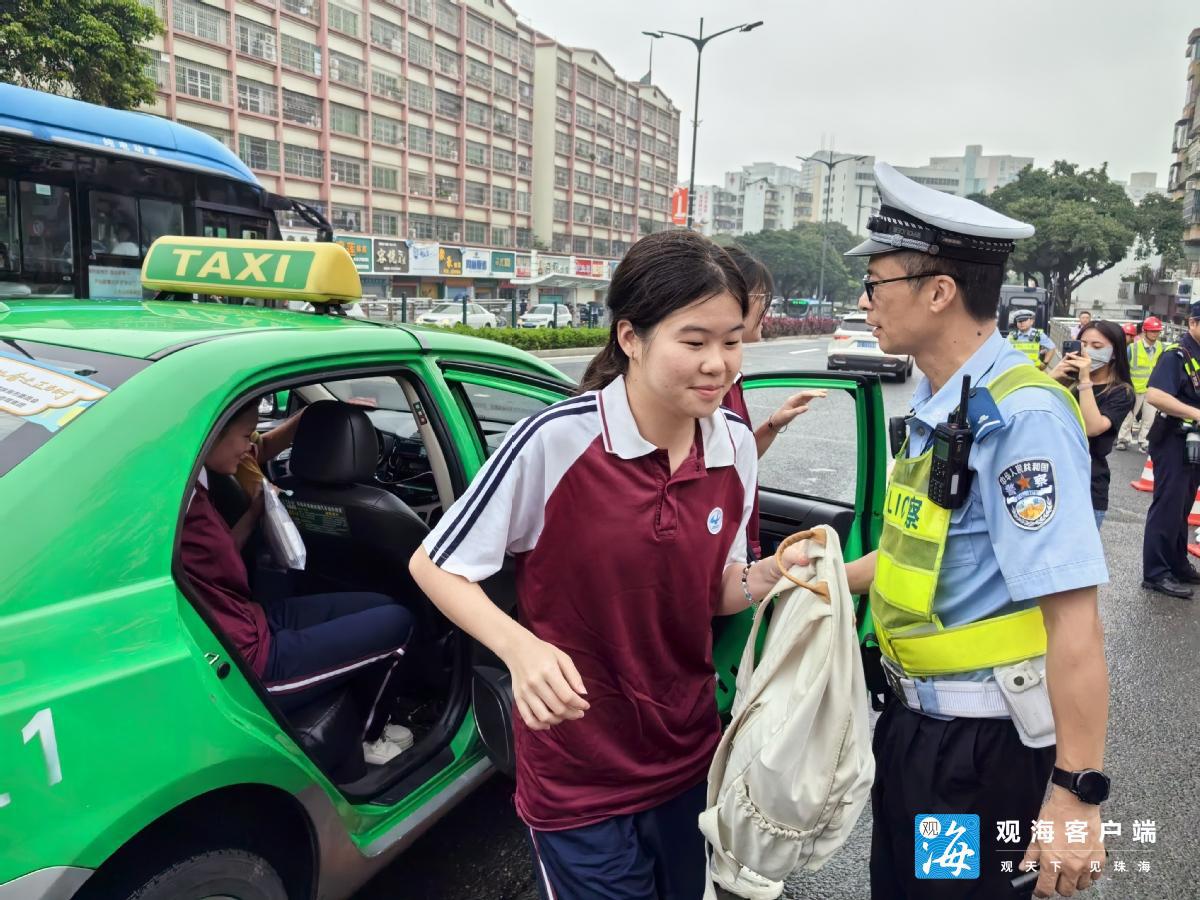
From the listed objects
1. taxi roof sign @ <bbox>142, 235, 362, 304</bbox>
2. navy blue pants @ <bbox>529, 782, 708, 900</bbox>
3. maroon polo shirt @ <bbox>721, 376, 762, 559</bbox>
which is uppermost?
taxi roof sign @ <bbox>142, 235, 362, 304</bbox>

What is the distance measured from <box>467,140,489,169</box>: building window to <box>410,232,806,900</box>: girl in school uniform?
52444 millimetres

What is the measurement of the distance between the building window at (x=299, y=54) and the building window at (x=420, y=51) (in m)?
6.74

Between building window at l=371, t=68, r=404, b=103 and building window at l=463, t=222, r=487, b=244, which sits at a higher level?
building window at l=371, t=68, r=404, b=103

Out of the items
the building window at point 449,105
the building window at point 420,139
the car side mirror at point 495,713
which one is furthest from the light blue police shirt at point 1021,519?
the building window at point 449,105

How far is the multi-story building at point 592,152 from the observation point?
58531 millimetres

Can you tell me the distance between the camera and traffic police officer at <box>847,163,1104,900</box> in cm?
134

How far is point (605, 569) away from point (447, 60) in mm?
53171

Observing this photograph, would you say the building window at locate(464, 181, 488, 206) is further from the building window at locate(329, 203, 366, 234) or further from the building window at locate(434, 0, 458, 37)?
the building window at locate(329, 203, 366, 234)

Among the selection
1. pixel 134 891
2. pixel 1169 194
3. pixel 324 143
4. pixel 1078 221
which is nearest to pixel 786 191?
pixel 1169 194

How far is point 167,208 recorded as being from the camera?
30.7ft

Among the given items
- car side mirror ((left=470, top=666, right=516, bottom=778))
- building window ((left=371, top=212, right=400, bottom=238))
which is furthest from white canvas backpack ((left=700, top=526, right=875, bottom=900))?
building window ((left=371, top=212, right=400, bottom=238))

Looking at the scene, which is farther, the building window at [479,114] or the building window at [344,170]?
the building window at [479,114]

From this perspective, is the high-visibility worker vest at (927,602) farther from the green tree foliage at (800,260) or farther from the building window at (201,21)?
the green tree foliage at (800,260)

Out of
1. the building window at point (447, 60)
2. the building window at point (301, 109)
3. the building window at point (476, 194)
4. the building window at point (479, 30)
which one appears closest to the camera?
the building window at point (301, 109)
